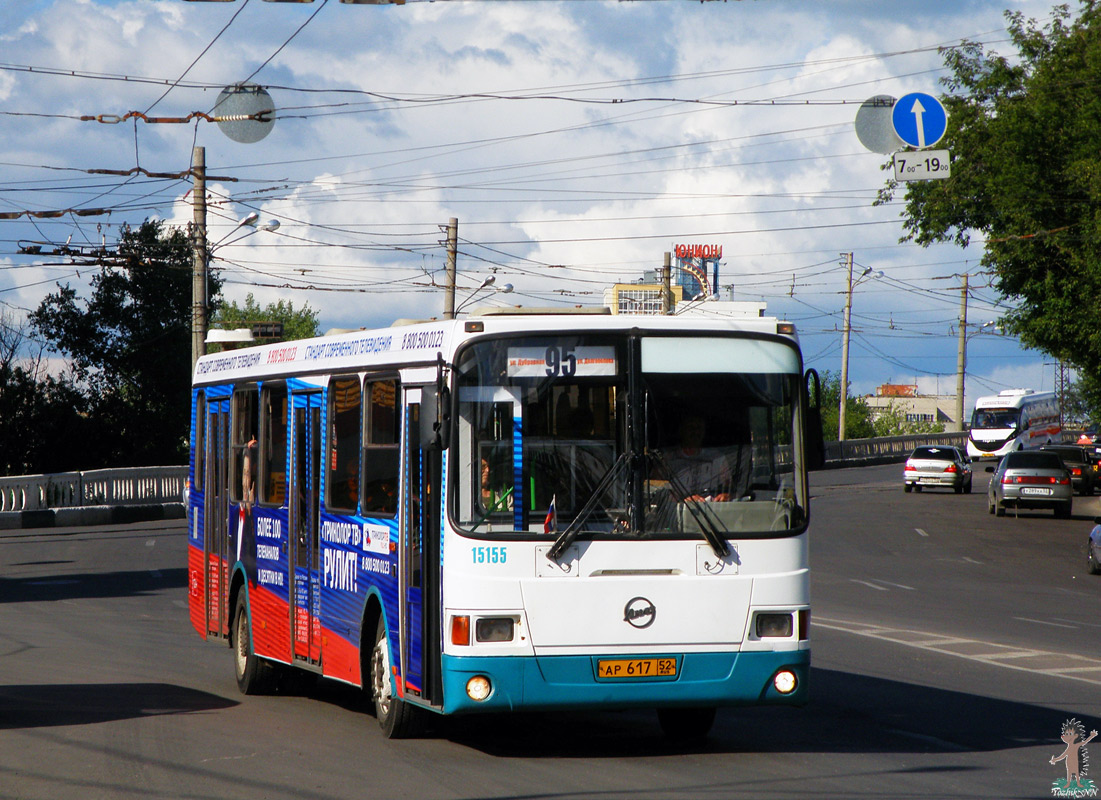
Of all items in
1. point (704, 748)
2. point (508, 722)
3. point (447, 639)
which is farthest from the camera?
point (508, 722)

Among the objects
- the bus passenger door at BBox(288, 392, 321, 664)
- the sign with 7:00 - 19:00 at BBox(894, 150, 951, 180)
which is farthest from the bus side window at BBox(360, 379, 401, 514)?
the sign with 7:00 - 19:00 at BBox(894, 150, 951, 180)

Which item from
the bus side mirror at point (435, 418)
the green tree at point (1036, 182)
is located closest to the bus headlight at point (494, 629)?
the bus side mirror at point (435, 418)

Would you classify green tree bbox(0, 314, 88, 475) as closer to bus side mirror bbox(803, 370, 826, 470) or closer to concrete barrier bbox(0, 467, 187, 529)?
concrete barrier bbox(0, 467, 187, 529)

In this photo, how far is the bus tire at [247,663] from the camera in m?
12.0

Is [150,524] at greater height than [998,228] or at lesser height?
lesser

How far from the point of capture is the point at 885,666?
13.7 meters

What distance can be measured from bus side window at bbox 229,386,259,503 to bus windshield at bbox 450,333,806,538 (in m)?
4.03

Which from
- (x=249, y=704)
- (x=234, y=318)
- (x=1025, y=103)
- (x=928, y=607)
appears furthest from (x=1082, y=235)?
(x=234, y=318)

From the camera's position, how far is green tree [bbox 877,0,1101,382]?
33875 mm

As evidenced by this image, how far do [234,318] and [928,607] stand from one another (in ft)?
409

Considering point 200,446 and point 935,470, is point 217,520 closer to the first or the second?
point 200,446

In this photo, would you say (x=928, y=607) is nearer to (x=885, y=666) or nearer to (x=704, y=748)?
(x=885, y=666)

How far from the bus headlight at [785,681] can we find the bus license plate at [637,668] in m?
0.61

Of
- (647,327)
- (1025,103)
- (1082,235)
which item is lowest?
(647,327)
